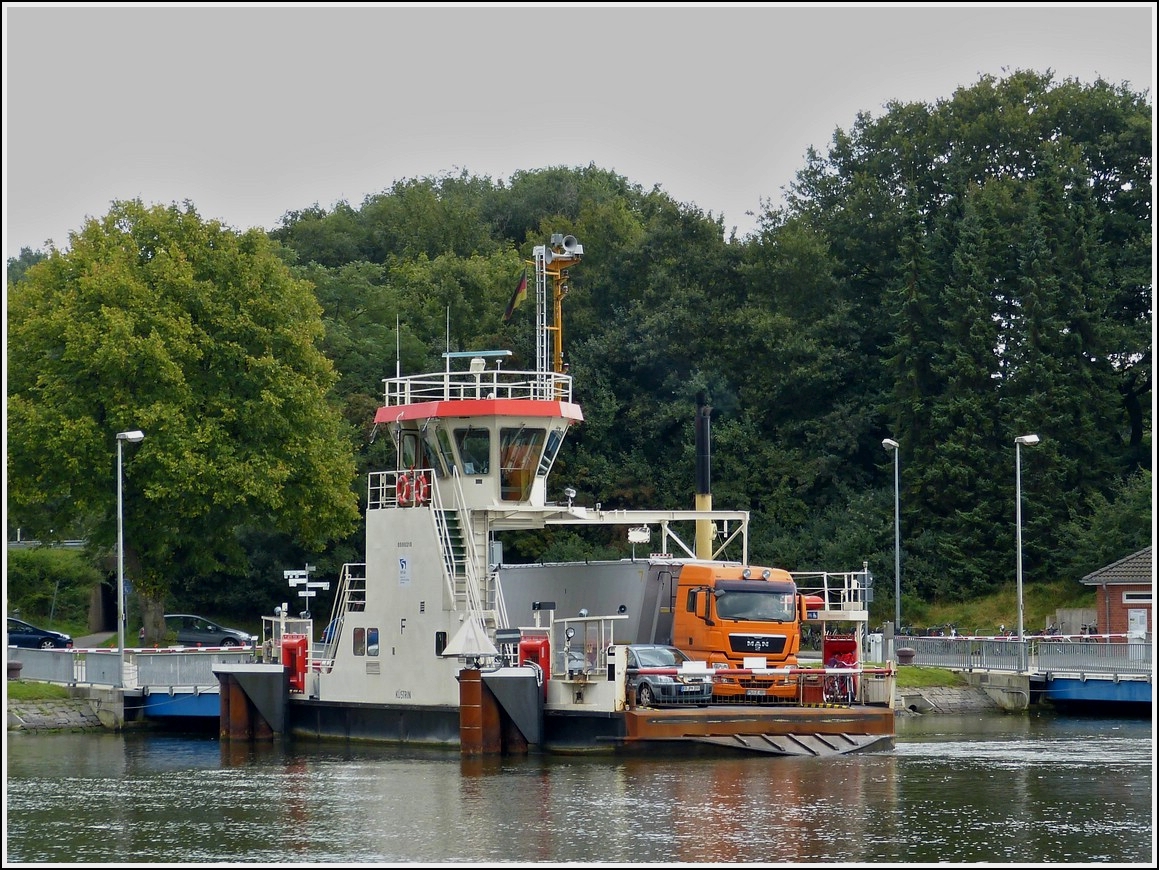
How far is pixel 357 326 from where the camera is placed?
7956 cm

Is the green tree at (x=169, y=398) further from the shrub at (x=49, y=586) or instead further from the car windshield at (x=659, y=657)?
the car windshield at (x=659, y=657)

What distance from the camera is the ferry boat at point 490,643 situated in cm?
3734

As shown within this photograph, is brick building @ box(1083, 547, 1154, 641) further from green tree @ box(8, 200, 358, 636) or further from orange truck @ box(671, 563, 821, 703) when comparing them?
green tree @ box(8, 200, 358, 636)

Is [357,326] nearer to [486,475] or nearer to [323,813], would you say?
[486,475]

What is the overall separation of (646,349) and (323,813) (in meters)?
46.4

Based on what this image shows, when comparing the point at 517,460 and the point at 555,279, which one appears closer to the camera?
the point at 517,460

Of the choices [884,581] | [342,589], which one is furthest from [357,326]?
[342,589]

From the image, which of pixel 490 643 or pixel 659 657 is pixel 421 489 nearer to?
pixel 490 643

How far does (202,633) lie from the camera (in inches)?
2552

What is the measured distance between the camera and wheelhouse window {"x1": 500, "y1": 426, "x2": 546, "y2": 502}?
139ft

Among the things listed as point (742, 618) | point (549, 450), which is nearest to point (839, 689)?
point (742, 618)

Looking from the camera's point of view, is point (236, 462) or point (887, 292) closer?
point (236, 462)

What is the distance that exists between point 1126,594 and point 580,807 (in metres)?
33.8

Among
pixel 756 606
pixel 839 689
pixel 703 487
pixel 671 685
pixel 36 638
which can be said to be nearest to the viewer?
pixel 671 685
